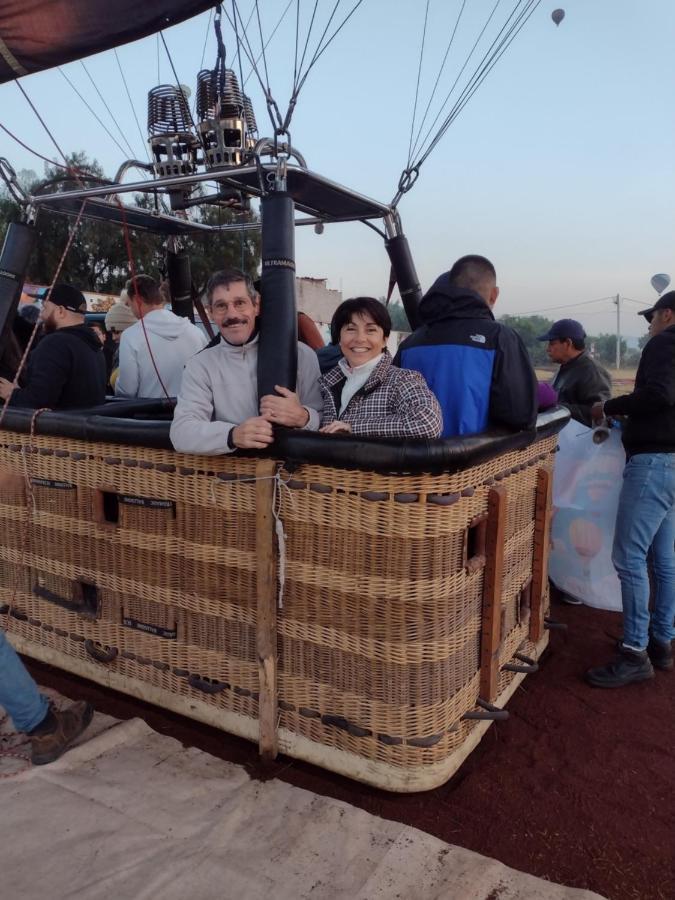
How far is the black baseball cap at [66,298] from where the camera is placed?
130 inches

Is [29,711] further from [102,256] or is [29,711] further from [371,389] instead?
[102,256]

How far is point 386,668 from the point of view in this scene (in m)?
2.10

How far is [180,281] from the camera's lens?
15.5 ft

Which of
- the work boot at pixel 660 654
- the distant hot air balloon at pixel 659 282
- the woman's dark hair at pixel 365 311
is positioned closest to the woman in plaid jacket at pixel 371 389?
the woman's dark hair at pixel 365 311

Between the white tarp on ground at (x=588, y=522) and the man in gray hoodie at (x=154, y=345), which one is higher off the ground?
the man in gray hoodie at (x=154, y=345)

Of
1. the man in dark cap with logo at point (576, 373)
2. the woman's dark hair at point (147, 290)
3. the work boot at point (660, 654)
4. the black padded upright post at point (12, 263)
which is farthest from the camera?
the man in dark cap with logo at point (576, 373)

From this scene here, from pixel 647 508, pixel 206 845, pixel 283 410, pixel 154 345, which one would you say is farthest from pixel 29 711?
pixel 647 508

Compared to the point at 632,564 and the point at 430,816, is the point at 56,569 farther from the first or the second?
the point at 632,564

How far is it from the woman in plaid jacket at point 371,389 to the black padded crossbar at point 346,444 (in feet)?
0.46

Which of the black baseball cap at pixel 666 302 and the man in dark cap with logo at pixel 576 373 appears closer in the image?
the black baseball cap at pixel 666 302

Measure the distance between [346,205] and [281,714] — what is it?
2277 mm

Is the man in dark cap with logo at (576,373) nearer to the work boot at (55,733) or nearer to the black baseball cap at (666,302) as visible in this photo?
the black baseball cap at (666,302)

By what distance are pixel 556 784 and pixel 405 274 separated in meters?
2.58

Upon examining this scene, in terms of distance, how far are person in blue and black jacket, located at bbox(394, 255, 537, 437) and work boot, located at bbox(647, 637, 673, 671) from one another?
1553 mm
